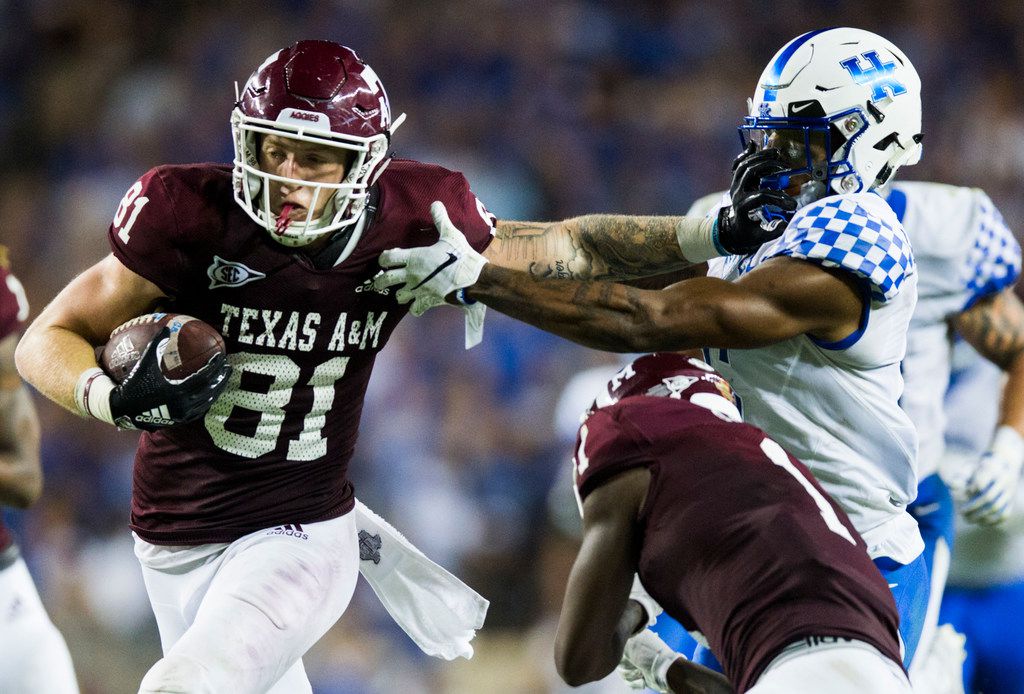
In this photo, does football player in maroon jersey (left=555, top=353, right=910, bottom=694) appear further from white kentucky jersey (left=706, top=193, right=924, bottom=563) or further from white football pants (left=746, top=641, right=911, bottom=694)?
white kentucky jersey (left=706, top=193, right=924, bottom=563)

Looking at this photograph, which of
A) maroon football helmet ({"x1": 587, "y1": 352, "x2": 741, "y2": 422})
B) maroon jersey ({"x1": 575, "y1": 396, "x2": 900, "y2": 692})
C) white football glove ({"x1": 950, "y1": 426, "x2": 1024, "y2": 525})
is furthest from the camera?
white football glove ({"x1": 950, "y1": 426, "x2": 1024, "y2": 525})

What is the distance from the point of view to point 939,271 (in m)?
4.00

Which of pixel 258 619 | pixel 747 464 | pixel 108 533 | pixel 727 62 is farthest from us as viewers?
pixel 727 62

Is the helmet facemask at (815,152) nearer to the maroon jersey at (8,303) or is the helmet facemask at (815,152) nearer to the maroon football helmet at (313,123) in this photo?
the maroon football helmet at (313,123)

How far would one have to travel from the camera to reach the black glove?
2.63 m

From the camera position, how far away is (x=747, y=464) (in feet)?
7.67

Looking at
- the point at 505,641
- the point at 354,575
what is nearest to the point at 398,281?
the point at 354,575

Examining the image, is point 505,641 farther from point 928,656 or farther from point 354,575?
point 354,575

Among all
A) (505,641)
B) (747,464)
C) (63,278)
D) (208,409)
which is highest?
(747,464)

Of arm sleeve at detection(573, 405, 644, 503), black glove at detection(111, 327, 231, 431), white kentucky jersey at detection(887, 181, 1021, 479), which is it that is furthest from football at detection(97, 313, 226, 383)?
white kentucky jersey at detection(887, 181, 1021, 479)

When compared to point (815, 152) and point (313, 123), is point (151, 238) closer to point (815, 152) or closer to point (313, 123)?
point (313, 123)

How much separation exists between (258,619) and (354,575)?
1.45 feet

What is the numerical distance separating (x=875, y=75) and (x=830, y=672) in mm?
1553

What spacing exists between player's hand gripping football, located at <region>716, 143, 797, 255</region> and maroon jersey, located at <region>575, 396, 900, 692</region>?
687 millimetres
